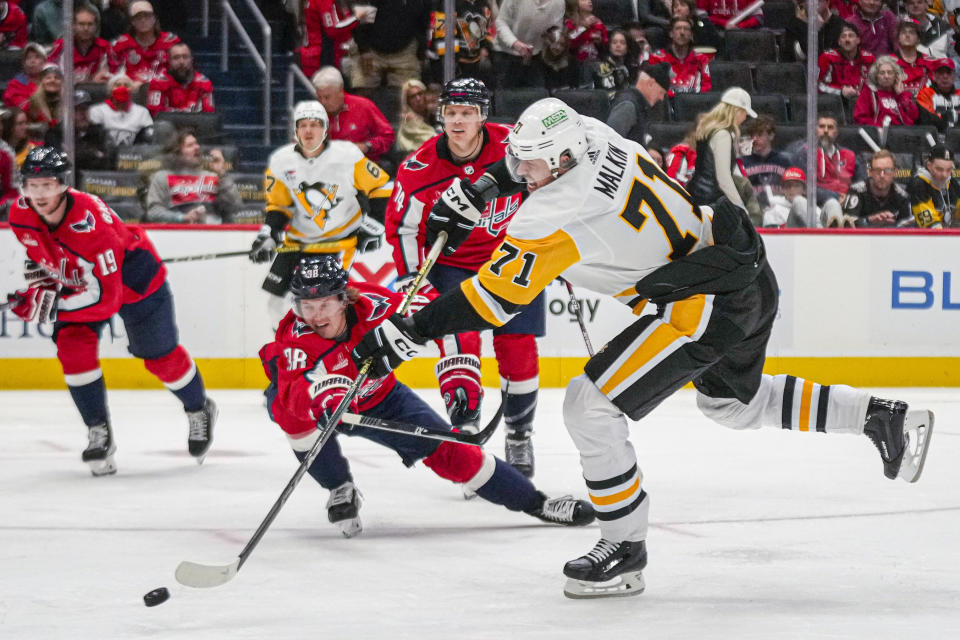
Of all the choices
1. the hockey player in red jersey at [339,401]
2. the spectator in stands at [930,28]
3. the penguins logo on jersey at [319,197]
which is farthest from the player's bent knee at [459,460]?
the spectator in stands at [930,28]

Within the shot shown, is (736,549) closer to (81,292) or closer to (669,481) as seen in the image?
(669,481)

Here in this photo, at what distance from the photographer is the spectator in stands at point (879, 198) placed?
24.5 ft

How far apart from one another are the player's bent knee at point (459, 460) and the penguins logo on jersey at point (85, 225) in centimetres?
158

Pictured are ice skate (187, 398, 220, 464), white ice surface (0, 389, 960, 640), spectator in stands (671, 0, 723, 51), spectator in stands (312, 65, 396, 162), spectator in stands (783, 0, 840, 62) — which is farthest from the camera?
spectator in stands (671, 0, 723, 51)

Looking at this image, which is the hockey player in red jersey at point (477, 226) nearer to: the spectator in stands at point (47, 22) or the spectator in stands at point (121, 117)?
the spectator in stands at point (121, 117)

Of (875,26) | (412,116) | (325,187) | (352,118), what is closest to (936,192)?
(875,26)

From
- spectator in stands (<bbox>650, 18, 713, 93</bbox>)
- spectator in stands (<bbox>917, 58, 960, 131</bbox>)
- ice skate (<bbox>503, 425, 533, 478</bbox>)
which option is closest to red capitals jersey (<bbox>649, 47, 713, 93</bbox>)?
spectator in stands (<bbox>650, 18, 713, 93</bbox>)

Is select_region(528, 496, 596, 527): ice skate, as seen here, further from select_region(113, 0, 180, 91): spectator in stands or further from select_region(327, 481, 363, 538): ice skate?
select_region(113, 0, 180, 91): spectator in stands

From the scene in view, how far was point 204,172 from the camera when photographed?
7145 mm

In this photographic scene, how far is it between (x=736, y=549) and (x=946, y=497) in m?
1.07

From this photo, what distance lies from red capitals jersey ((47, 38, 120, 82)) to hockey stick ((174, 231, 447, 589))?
3.71 metres

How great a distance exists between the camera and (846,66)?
25.3 feet

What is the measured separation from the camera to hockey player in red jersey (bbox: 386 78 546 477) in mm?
4484

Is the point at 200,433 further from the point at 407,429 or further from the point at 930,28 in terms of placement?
the point at 930,28
